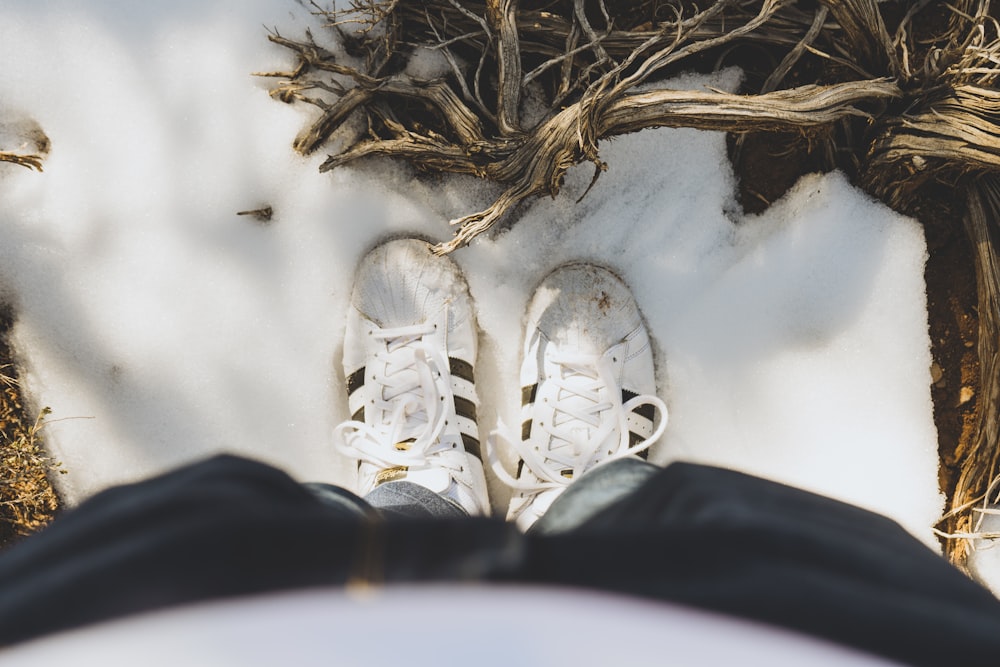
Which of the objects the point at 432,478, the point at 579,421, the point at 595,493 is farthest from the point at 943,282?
the point at 432,478

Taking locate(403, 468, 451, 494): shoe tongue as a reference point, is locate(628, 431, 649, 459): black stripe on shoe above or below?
above

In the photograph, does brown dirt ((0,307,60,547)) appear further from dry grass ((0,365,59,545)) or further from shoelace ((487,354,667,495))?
shoelace ((487,354,667,495))

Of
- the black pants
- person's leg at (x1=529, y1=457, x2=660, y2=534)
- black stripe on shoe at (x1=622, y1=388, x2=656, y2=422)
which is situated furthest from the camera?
black stripe on shoe at (x1=622, y1=388, x2=656, y2=422)

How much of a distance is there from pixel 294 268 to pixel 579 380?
0.54 m

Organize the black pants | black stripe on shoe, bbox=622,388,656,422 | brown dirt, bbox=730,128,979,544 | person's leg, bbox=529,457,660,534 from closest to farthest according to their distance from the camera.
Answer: the black pants → person's leg, bbox=529,457,660,534 → brown dirt, bbox=730,128,979,544 → black stripe on shoe, bbox=622,388,656,422

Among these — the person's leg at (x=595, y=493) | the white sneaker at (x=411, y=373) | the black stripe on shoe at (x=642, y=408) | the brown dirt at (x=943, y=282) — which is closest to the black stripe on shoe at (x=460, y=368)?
the white sneaker at (x=411, y=373)

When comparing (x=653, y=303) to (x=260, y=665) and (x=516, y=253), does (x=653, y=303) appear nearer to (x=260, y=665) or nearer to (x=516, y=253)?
(x=516, y=253)

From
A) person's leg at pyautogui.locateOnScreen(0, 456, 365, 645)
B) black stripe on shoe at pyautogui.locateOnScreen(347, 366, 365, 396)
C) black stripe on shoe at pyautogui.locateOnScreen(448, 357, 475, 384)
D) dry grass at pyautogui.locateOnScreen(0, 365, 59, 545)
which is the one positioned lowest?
dry grass at pyautogui.locateOnScreen(0, 365, 59, 545)

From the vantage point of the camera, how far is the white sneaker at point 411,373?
1124 millimetres

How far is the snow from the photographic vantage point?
3.52 feet

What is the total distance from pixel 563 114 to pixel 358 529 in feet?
2.18

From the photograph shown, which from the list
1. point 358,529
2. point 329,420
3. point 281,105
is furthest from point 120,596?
point 281,105

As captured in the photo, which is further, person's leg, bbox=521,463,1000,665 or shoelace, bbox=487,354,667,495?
shoelace, bbox=487,354,667,495

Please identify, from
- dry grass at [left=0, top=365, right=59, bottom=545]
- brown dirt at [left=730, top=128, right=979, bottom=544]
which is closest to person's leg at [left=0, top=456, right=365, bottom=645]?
dry grass at [left=0, top=365, right=59, bottom=545]
